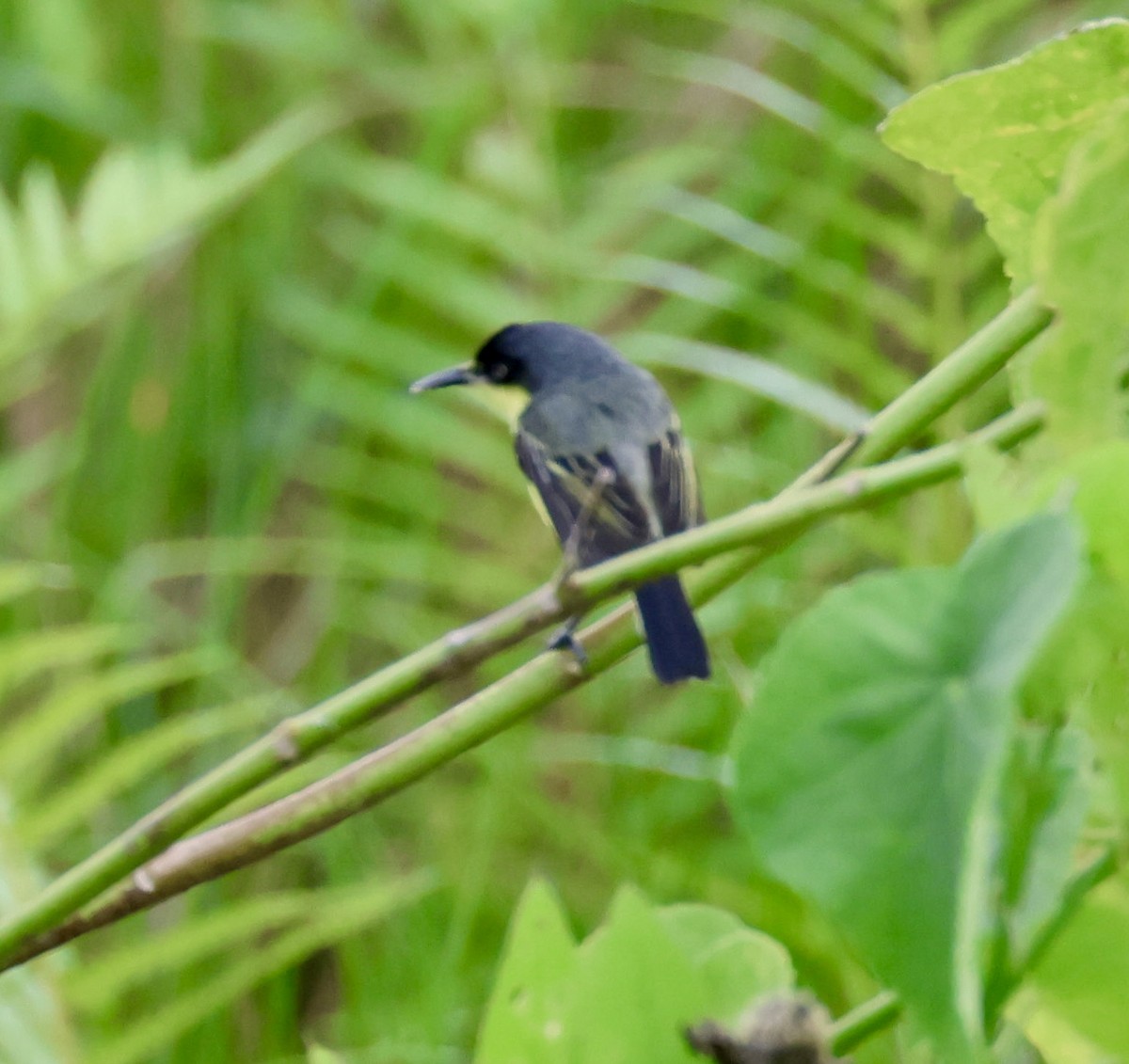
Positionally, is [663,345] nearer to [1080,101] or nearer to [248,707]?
[248,707]

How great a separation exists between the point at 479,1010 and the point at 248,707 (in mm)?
405

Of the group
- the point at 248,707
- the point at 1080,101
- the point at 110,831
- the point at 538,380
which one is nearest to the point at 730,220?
the point at 538,380

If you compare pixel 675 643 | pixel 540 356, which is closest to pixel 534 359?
pixel 540 356

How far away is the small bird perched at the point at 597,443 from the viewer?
0.85 meters

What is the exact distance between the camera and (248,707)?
104 centimetres

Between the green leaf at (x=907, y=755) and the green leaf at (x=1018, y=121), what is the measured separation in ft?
0.29

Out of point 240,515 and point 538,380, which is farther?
point 240,515

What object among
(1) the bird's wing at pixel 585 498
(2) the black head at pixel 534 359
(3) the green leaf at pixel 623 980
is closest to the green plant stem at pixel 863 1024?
(3) the green leaf at pixel 623 980

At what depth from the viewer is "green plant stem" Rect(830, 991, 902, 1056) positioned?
21 centimetres

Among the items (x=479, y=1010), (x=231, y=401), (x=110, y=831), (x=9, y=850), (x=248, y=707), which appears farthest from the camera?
(x=231, y=401)

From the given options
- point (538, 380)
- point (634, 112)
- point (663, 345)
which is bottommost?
point (538, 380)

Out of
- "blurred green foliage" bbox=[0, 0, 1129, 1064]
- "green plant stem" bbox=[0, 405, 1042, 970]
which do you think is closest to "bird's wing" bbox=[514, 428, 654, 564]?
"blurred green foliage" bbox=[0, 0, 1129, 1064]

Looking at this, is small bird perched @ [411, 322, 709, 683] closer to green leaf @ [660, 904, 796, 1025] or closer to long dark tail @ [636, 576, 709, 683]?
long dark tail @ [636, 576, 709, 683]

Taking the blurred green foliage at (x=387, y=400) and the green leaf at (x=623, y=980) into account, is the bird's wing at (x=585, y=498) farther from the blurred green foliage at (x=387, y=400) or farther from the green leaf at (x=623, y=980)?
the green leaf at (x=623, y=980)
